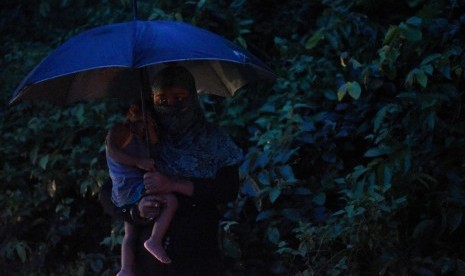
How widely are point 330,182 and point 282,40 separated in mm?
1456

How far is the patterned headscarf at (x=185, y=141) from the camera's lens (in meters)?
3.55

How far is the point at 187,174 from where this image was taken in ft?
11.6

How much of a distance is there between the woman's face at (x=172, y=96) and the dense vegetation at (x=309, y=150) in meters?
1.74

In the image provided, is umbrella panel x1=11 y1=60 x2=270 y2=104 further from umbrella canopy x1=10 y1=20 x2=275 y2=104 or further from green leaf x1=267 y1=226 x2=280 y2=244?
green leaf x1=267 y1=226 x2=280 y2=244

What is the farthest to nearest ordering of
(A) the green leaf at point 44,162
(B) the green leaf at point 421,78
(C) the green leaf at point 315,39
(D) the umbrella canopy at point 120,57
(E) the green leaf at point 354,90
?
(A) the green leaf at point 44,162 → (C) the green leaf at point 315,39 → (E) the green leaf at point 354,90 → (B) the green leaf at point 421,78 → (D) the umbrella canopy at point 120,57

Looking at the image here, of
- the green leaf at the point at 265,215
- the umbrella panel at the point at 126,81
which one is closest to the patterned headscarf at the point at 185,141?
the umbrella panel at the point at 126,81

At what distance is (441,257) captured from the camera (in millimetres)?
4910

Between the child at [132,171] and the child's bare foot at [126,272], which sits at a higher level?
the child at [132,171]

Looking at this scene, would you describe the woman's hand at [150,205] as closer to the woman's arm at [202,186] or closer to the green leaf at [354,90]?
the woman's arm at [202,186]

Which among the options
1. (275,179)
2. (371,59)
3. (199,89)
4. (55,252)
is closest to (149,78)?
(199,89)

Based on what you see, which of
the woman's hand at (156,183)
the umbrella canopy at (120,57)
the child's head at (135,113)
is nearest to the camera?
the umbrella canopy at (120,57)

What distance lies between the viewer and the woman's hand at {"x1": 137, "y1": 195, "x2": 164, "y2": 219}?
3432mm

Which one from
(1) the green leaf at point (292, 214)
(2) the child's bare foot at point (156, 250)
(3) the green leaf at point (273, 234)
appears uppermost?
(2) the child's bare foot at point (156, 250)

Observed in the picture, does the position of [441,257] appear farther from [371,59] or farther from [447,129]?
[371,59]
